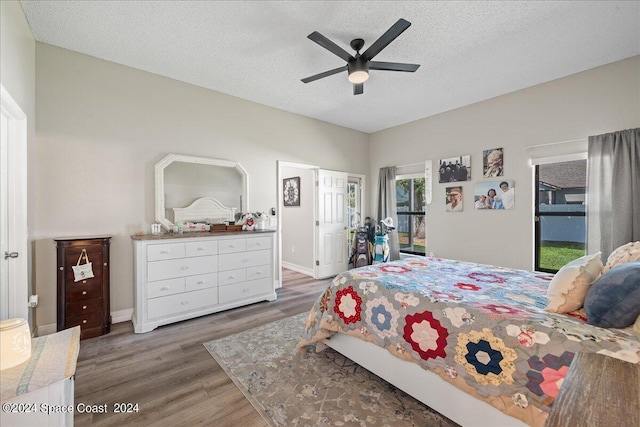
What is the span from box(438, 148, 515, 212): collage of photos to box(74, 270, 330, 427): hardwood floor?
337 cm

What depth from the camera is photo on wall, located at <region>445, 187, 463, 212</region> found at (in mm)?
4266

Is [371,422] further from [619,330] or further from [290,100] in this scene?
[290,100]

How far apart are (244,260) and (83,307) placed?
1.62 meters

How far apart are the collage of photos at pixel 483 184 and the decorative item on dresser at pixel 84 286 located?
4.66 m

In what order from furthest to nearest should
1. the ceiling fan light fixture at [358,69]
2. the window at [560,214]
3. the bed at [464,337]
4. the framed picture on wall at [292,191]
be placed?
the framed picture on wall at [292,191] < the window at [560,214] < the ceiling fan light fixture at [358,69] < the bed at [464,337]

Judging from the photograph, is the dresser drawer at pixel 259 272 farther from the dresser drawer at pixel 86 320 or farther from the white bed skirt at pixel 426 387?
the white bed skirt at pixel 426 387

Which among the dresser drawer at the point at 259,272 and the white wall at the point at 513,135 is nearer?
the white wall at the point at 513,135

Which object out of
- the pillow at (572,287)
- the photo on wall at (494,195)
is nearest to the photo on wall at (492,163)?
the photo on wall at (494,195)

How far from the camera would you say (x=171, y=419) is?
5.33ft

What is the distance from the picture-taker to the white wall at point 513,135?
9.73 ft

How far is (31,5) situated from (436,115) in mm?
4957

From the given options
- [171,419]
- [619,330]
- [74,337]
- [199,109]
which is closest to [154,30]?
[199,109]

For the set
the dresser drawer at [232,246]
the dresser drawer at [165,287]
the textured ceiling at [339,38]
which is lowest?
the dresser drawer at [165,287]

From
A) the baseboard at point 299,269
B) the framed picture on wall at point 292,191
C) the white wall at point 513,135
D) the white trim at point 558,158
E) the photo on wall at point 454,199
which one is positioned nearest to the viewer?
the white wall at point 513,135
